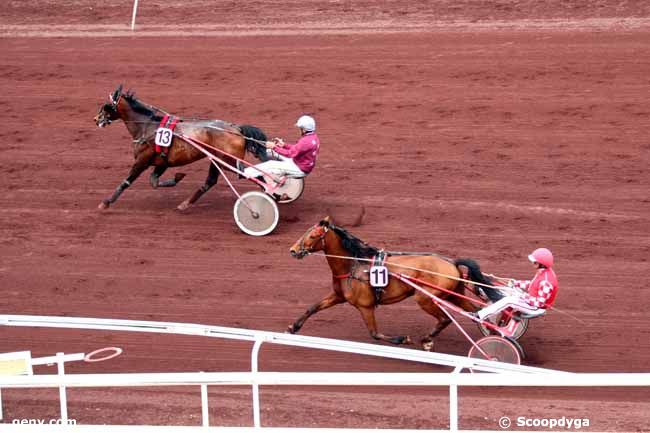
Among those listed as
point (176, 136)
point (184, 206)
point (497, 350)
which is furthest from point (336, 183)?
point (497, 350)

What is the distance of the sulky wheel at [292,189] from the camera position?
14.6m

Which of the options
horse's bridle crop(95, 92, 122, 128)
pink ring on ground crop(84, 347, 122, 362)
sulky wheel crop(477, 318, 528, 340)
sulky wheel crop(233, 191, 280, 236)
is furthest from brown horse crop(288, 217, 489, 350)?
horse's bridle crop(95, 92, 122, 128)

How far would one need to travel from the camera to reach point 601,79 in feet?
61.7

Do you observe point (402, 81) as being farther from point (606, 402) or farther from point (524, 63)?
point (606, 402)

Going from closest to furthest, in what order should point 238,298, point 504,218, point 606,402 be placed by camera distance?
point 606,402, point 238,298, point 504,218

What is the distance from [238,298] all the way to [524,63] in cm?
901

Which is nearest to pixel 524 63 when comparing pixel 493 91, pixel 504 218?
pixel 493 91

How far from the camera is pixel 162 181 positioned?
50.1ft

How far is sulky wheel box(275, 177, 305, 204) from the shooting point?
1460cm

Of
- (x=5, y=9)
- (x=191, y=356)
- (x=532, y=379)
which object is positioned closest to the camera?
(x=532, y=379)

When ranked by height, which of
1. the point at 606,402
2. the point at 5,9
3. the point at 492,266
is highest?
the point at 5,9

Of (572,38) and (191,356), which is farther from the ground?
(572,38)

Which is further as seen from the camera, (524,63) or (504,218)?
(524,63)

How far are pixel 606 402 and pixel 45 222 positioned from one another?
8.12 meters
